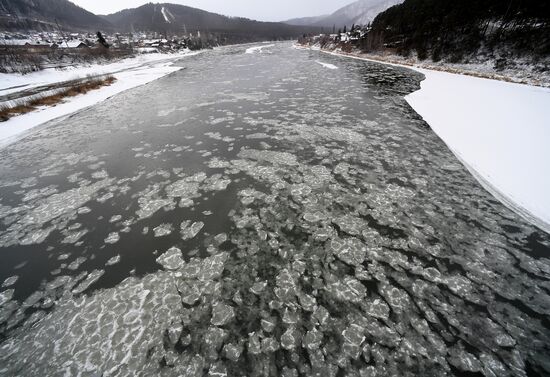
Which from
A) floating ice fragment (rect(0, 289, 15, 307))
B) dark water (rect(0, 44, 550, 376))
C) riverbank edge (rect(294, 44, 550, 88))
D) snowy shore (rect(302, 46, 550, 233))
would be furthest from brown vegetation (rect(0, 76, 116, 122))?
riverbank edge (rect(294, 44, 550, 88))

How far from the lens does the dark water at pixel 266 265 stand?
3.81 metres

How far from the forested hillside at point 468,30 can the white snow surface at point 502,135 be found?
1174 cm

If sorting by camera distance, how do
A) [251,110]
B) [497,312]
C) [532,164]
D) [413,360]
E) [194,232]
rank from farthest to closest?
[251,110] → [532,164] → [194,232] → [497,312] → [413,360]

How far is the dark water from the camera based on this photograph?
3809 millimetres

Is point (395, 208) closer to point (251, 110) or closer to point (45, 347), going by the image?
point (45, 347)

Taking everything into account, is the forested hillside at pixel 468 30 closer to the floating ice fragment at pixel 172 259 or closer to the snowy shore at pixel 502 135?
the snowy shore at pixel 502 135

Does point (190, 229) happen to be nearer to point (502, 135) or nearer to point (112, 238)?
point (112, 238)

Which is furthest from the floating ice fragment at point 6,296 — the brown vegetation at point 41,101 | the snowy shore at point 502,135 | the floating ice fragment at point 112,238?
the brown vegetation at point 41,101

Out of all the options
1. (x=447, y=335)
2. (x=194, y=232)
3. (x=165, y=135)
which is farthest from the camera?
(x=165, y=135)

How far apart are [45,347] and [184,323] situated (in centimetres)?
217

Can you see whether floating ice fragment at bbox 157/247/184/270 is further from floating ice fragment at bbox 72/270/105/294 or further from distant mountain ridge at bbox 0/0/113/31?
distant mountain ridge at bbox 0/0/113/31

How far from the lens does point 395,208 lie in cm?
678

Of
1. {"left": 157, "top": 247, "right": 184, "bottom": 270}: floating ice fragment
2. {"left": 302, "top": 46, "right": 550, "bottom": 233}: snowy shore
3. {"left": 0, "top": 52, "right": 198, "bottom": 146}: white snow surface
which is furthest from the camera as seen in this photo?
{"left": 0, "top": 52, "right": 198, "bottom": 146}: white snow surface

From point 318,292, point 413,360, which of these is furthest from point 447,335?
point 318,292
